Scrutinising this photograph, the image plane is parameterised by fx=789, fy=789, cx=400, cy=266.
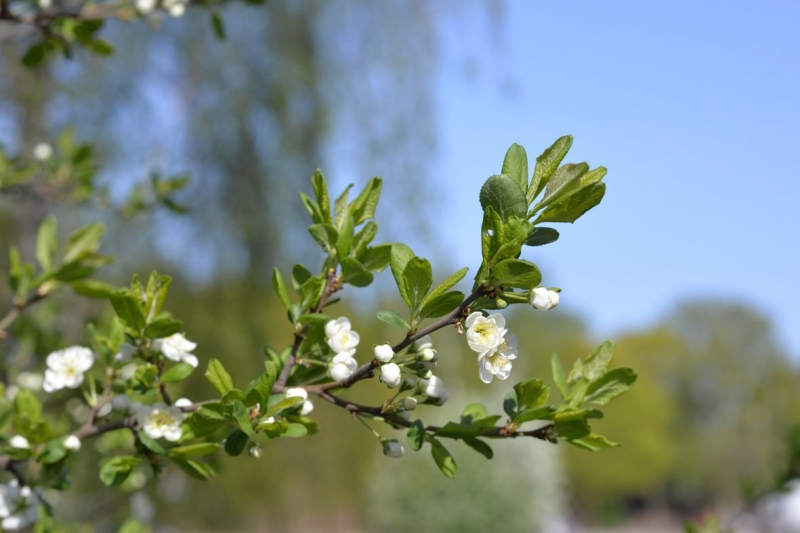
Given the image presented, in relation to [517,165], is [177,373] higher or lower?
lower

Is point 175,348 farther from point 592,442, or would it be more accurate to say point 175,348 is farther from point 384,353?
point 592,442

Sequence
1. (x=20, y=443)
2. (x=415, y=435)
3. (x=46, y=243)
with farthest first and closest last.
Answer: (x=46, y=243) < (x=20, y=443) < (x=415, y=435)

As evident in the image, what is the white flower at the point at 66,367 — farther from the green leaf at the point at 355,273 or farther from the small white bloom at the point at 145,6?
the small white bloom at the point at 145,6

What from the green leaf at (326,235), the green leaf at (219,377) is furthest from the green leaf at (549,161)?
the green leaf at (219,377)

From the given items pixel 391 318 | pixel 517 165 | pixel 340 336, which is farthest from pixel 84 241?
pixel 517 165

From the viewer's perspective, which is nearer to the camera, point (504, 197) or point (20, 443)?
point (504, 197)

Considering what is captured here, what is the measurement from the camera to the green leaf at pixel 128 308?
2.84 feet

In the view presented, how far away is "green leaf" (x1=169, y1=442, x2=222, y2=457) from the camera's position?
Result: 91 cm

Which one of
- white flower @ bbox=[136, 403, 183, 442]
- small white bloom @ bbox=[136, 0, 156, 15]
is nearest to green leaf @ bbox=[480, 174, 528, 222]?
white flower @ bbox=[136, 403, 183, 442]

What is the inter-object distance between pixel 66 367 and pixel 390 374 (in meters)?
0.51

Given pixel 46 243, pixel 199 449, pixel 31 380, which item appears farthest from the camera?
pixel 31 380

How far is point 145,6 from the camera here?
1562 millimetres

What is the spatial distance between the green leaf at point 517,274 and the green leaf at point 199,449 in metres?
0.40

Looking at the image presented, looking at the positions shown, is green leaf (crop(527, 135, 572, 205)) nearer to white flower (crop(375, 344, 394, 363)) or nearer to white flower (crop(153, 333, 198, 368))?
white flower (crop(375, 344, 394, 363))
